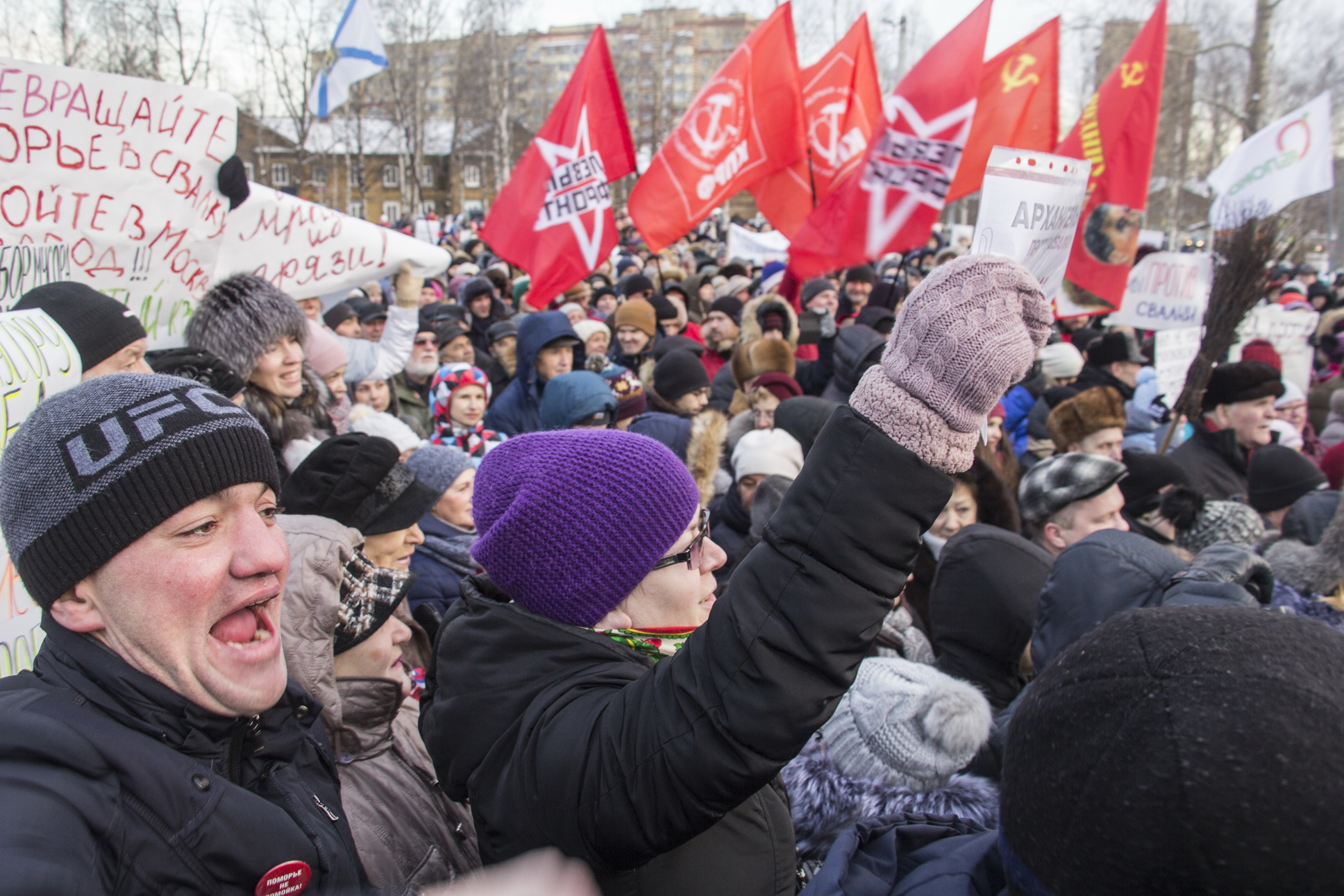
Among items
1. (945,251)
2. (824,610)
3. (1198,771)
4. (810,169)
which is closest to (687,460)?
(810,169)

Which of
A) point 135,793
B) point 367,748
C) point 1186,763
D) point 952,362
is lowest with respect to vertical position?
point 367,748

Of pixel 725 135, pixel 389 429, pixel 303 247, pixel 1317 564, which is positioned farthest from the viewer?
pixel 725 135

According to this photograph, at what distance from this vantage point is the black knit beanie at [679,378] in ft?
17.9

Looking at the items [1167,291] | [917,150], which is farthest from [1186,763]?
[1167,291]

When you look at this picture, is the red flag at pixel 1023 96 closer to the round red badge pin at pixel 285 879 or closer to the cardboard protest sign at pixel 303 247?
the cardboard protest sign at pixel 303 247

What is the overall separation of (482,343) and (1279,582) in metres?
7.74

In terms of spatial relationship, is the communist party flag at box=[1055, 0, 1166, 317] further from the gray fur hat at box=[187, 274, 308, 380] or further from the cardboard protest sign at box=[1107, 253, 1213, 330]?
the gray fur hat at box=[187, 274, 308, 380]

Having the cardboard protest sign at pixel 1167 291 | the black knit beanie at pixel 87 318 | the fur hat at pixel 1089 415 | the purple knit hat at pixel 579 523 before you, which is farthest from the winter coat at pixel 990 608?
the cardboard protest sign at pixel 1167 291

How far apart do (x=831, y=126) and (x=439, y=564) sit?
4.72 metres

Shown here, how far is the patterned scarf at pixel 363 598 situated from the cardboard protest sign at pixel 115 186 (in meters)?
1.59

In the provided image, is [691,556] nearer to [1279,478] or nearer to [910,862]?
[910,862]

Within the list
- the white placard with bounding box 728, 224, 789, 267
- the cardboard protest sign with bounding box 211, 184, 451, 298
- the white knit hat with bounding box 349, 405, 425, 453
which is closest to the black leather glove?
the white knit hat with bounding box 349, 405, 425, 453

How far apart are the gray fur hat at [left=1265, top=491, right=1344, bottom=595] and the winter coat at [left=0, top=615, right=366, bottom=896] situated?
275cm

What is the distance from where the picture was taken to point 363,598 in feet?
7.11
